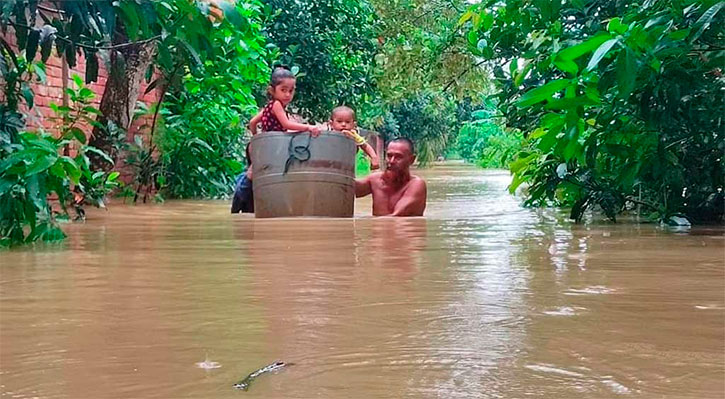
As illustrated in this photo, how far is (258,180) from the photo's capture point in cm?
668

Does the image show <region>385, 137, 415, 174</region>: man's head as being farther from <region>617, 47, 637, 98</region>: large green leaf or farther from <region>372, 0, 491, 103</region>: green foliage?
<region>372, 0, 491, 103</region>: green foliage

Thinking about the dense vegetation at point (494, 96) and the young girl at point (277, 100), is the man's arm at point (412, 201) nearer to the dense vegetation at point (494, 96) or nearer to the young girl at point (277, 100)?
the dense vegetation at point (494, 96)

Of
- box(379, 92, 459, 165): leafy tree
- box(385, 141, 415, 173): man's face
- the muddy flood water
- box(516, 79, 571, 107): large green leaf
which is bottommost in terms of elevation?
the muddy flood water

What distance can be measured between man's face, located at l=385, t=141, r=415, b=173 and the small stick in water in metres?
4.91

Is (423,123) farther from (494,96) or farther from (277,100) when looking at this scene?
(277,100)

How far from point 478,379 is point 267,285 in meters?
1.28

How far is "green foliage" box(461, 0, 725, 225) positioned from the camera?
146 inches

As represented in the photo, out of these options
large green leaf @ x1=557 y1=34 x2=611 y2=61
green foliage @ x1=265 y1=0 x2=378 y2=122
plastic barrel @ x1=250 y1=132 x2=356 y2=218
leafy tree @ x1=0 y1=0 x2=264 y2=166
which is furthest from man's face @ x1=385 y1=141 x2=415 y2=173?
green foliage @ x1=265 y1=0 x2=378 y2=122

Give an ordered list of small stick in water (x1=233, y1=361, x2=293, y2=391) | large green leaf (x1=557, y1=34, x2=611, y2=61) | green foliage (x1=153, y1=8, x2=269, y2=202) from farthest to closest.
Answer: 1. green foliage (x1=153, y1=8, x2=269, y2=202)
2. large green leaf (x1=557, y1=34, x2=611, y2=61)
3. small stick in water (x1=233, y1=361, x2=293, y2=391)

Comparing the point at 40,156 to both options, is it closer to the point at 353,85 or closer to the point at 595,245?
the point at 595,245

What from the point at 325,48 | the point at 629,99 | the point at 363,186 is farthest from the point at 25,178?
the point at 325,48

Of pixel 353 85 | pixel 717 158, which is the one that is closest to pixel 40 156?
pixel 717 158

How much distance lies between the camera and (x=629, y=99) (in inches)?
183

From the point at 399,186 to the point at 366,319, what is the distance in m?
4.68
